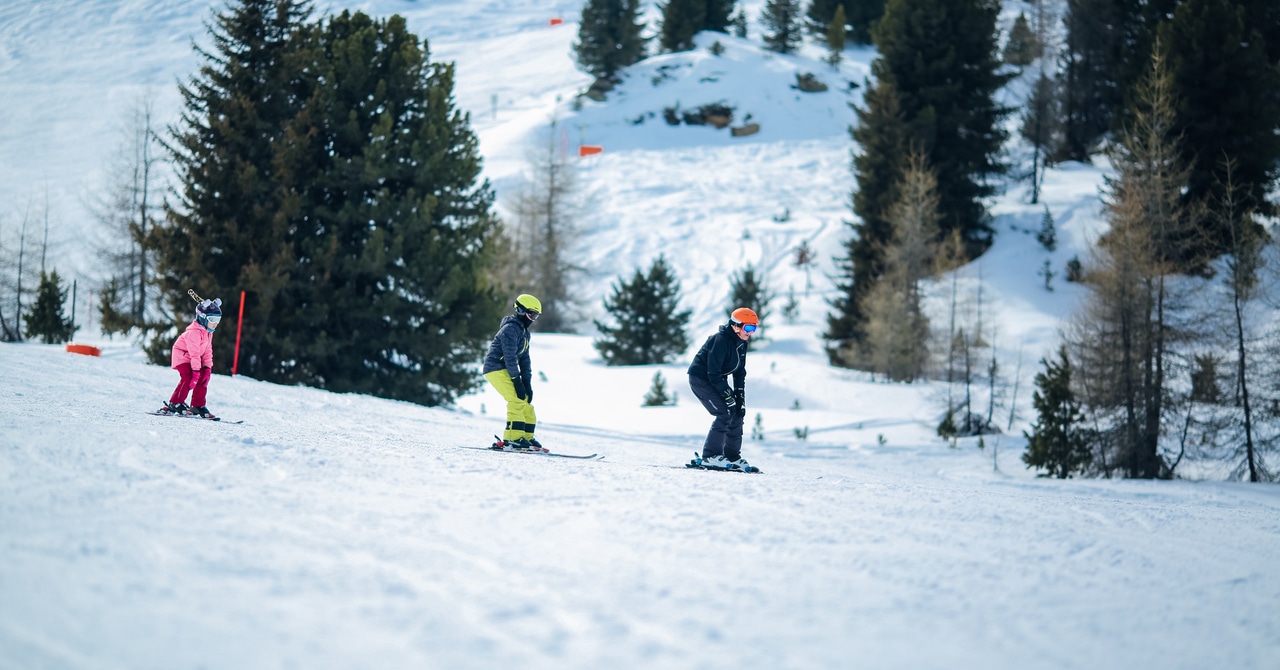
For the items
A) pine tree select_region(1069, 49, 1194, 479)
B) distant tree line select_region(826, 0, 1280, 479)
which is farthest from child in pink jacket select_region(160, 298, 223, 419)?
pine tree select_region(1069, 49, 1194, 479)

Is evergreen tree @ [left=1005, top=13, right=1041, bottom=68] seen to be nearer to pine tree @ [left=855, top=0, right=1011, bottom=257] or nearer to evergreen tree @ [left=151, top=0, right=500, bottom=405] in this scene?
pine tree @ [left=855, top=0, right=1011, bottom=257]

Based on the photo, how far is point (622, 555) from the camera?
500 centimetres

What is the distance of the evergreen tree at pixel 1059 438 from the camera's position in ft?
54.1

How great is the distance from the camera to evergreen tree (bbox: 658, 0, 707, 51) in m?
78.8

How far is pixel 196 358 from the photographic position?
10430mm

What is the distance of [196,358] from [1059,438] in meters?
14.7

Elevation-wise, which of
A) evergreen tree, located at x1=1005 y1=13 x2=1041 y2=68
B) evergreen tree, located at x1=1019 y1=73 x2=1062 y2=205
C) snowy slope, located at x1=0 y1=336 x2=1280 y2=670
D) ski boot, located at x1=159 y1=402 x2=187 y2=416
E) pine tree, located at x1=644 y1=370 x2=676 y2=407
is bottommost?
snowy slope, located at x1=0 y1=336 x2=1280 y2=670

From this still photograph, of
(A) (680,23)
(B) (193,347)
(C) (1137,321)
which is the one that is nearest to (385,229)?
(B) (193,347)

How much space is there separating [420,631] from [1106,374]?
16.1m

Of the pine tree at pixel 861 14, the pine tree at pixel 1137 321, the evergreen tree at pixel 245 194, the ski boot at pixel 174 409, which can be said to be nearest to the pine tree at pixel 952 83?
the pine tree at pixel 1137 321

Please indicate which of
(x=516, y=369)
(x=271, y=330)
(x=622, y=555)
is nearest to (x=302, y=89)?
(x=271, y=330)

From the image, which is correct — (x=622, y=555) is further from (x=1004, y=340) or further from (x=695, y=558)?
(x=1004, y=340)

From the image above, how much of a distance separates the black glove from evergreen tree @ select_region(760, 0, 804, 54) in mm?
75185

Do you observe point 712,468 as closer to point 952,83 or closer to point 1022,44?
point 952,83
